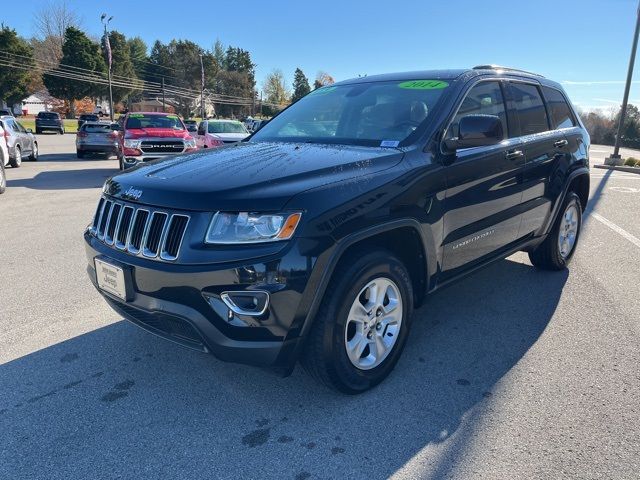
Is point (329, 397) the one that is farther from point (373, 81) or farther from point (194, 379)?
point (373, 81)

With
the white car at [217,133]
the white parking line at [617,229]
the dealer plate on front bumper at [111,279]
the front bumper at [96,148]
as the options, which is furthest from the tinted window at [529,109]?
the front bumper at [96,148]

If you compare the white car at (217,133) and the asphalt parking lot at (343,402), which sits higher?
the white car at (217,133)

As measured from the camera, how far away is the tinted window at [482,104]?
3.42 m

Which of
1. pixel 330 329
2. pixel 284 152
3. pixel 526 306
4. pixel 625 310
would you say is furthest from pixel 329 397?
pixel 625 310

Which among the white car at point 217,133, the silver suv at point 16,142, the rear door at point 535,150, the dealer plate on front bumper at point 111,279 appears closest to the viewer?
the dealer plate on front bumper at point 111,279

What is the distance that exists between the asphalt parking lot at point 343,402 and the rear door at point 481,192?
2.24 ft

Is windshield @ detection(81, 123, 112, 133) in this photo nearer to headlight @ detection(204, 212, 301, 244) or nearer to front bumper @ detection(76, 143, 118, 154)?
front bumper @ detection(76, 143, 118, 154)

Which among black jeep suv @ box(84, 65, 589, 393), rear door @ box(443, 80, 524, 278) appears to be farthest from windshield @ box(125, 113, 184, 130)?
rear door @ box(443, 80, 524, 278)

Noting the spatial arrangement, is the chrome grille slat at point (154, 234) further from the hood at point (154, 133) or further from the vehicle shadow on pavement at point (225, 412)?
the hood at point (154, 133)

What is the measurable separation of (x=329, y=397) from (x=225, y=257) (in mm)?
1155

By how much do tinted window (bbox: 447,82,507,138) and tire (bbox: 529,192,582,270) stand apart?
1.52 meters

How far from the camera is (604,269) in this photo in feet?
17.9

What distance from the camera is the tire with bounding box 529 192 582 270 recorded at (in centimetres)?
496

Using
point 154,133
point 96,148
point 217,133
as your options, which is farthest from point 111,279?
point 96,148
